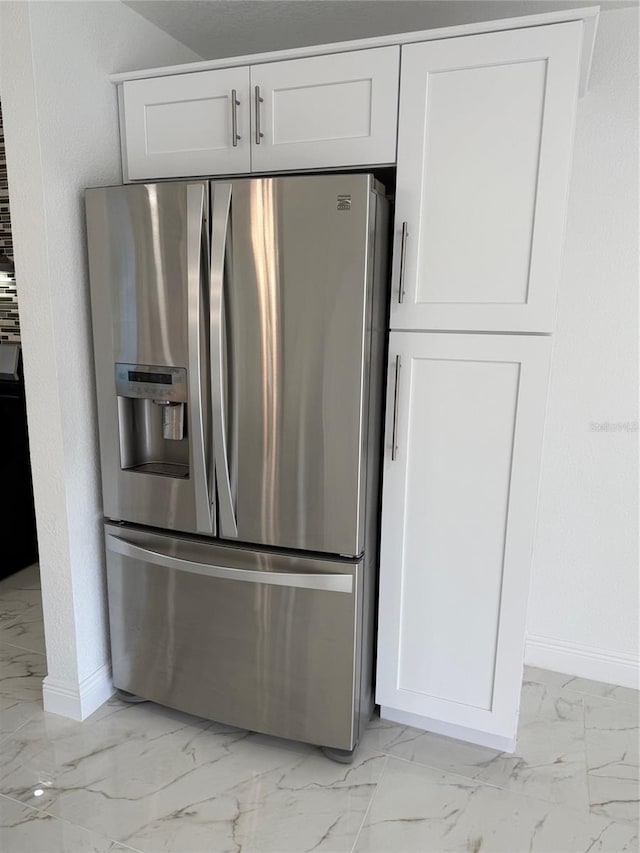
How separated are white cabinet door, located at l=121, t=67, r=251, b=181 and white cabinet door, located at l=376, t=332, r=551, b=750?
808mm

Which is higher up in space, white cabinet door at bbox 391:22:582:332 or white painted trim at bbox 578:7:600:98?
white painted trim at bbox 578:7:600:98

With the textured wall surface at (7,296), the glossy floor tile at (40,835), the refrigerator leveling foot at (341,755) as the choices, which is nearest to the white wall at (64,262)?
the glossy floor tile at (40,835)

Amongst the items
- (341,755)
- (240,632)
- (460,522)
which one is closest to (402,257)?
(460,522)

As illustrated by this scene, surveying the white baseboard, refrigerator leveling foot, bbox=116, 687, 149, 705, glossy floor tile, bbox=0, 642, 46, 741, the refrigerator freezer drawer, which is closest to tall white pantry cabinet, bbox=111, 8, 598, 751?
the refrigerator freezer drawer

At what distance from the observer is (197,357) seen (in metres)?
1.82

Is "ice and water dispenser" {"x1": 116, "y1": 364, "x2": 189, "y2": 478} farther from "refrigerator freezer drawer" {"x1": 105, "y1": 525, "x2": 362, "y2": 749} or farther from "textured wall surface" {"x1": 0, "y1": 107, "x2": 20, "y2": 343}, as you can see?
"textured wall surface" {"x1": 0, "y1": 107, "x2": 20, "y2": 343}

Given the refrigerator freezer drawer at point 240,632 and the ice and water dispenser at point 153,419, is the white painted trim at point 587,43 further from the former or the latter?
the refrigerator freezer drawer at point 240,632

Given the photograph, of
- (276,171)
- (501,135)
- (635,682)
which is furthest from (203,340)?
(635,682)

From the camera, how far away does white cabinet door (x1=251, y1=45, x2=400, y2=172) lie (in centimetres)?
173

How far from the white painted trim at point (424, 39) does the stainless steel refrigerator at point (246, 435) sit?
40 cm

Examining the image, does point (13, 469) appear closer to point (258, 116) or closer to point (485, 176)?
point (258, 116)

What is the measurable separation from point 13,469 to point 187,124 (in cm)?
197

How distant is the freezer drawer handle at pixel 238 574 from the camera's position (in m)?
1.82

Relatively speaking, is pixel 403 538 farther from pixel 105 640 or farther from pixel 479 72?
pixel 479 72
